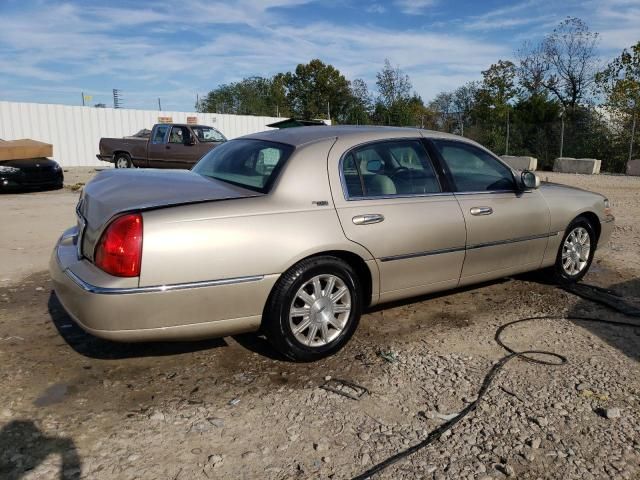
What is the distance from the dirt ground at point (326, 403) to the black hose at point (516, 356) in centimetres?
4

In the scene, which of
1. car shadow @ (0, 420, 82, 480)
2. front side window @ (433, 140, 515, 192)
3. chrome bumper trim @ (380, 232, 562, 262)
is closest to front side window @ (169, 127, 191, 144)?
front side window @ (433, 140, 515, 192)

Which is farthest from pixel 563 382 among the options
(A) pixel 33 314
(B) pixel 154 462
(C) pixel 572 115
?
(C) pixel 572 115

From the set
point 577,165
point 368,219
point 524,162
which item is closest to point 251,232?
point 368,219

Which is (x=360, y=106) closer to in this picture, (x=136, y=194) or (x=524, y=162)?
(x=524, y=162)

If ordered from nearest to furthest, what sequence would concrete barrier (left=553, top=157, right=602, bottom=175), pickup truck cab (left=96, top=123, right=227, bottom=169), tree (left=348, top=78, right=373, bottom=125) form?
1. pickup truck cab (left=96, top=123, right=227, bottom=169)
2. concrete barrier (left=553, top=157, right=602, bottom=175)
3. tree (left=348, top=78, right=373, bottom=125)

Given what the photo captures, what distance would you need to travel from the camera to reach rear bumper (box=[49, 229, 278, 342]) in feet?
9.73

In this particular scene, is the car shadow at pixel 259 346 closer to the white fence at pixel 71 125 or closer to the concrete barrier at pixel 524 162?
the concrete barrier at pixel 524 162

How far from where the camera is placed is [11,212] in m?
9.79

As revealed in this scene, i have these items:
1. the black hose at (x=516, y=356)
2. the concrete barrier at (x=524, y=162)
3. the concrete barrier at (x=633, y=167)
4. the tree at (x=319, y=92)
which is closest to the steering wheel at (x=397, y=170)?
the black hose at (x=516, y=356)

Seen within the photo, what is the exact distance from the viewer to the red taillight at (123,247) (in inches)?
116

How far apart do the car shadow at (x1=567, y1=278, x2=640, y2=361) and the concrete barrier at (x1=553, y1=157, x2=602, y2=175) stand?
52.8 feet

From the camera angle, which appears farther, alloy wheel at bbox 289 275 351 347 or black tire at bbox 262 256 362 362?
alloy wheel at bbox 289 275 351 347

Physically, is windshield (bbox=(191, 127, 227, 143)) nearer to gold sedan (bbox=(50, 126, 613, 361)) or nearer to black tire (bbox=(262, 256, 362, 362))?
gold sedan (bbox=(50, 126, 613, 361))

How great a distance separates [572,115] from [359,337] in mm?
22261
